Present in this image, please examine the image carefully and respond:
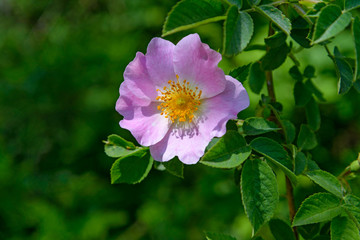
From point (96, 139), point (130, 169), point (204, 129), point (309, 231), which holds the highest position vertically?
point (204, 129)

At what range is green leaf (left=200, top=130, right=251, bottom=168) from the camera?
0.95 m

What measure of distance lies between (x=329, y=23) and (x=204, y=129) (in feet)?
1.32

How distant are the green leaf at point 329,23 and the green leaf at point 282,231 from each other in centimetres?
50

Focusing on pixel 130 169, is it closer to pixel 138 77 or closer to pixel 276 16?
pixel 138 77

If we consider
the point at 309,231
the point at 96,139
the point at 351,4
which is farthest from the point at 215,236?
the point at 96,139

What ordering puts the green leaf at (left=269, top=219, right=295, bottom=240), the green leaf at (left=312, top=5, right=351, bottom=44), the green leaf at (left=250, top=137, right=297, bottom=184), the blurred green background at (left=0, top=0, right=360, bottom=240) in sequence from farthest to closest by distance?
1. the blurred green background at (left=0, top=0, right=360, bottom=240)
2. the green leaf at (left=269, top=219, right=295, bottom=240)
3. the green leaf at (left=250, top=137, right=297, bottom=184)
4. the green leaf at (left=312, top=5, right=351, bottom=44)

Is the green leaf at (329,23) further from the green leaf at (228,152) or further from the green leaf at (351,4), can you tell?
the green leaf at (228,152)

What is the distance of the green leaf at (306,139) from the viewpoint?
1209 millimetres

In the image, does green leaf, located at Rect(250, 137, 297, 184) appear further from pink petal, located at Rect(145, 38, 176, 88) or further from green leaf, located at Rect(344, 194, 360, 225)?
pink petal, located at Rect(145, 38, 176, 88)

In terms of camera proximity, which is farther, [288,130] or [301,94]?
[301,94]

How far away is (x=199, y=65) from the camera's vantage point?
1092mm

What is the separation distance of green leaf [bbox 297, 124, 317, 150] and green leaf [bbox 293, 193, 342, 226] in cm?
24

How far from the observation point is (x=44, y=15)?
160 inches

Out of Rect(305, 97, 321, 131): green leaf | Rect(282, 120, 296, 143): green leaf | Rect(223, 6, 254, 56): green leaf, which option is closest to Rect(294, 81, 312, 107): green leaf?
Rect(305, 97, 321, 131): green leaf
